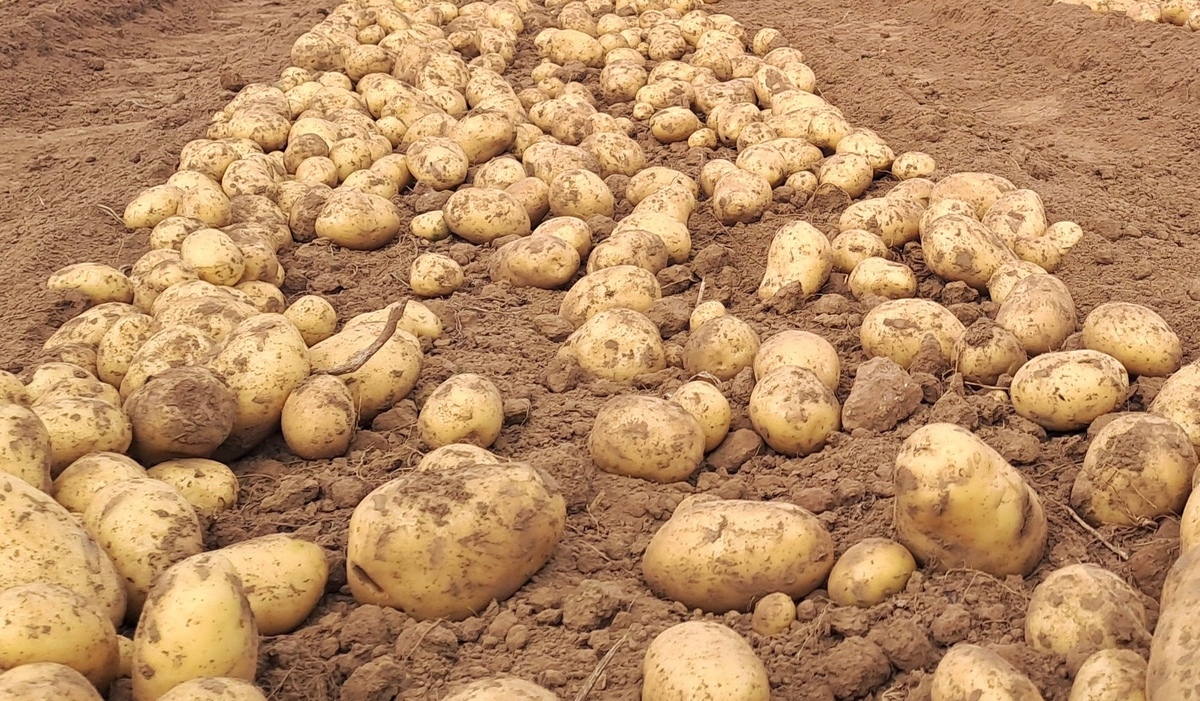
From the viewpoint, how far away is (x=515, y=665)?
1.90m

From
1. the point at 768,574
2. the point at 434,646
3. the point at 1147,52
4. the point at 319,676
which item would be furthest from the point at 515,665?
the point at 1147,52

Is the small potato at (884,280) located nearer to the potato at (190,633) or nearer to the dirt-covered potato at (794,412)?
the dirt-covered potato at (794,412)

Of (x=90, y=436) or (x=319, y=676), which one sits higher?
(x=90, y=436)

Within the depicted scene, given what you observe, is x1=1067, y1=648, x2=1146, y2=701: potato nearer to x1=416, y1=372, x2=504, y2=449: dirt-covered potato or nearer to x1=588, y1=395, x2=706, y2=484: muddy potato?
x1=588, y1=395, x2=706, y2=484: muddy potato

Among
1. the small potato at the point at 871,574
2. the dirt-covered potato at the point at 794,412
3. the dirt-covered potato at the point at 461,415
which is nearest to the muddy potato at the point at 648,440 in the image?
the dirt-covered potato at the point at 794,412

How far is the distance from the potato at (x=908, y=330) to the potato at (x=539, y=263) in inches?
43.0

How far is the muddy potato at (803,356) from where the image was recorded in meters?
2.74

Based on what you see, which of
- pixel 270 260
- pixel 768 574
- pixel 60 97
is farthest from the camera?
pixel 60 97

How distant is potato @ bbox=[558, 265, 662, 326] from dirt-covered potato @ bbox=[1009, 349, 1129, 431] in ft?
3.93

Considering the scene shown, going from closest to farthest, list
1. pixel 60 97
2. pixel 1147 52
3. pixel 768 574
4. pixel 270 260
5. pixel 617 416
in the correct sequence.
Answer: pixel 768 574
pixel 617 416
pixel 270 260
pixel 1147 52
pixel 60 97

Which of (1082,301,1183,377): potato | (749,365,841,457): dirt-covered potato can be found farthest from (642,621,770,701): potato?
(1082,301,1183,377): potato

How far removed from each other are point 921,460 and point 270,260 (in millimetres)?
2342

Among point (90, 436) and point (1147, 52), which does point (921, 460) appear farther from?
point (1147, 52)

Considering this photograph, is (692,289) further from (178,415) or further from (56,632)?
(56,632)
